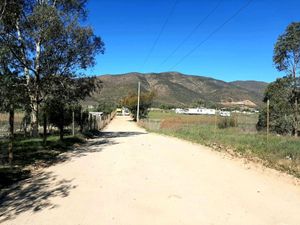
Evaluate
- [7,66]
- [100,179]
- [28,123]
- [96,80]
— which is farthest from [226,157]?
[28,123]

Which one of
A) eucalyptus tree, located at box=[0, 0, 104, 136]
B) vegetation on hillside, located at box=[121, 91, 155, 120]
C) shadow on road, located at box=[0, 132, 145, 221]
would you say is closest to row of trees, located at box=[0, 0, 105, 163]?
eucalyptus tree, located at box=[0, 0, 104, 136]

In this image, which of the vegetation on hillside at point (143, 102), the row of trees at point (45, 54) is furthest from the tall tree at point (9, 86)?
the vegetation on hillside at point (143, 102)

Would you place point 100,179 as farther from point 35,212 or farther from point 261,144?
point 261,144

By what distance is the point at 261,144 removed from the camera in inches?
652

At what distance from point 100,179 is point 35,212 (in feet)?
10.3

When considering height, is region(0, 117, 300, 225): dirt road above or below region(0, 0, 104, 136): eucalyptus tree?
below

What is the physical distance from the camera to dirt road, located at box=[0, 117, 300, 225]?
20.7 ft

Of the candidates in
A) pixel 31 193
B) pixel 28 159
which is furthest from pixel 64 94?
pixel 31 193

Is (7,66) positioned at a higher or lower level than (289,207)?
higher

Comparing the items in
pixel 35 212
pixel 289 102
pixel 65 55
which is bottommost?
pixel 35 212

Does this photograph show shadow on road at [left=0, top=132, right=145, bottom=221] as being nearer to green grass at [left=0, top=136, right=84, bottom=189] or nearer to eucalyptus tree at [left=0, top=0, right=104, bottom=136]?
green grass at [left=0, top=136, right=84, bottom=189]

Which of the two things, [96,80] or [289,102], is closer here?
[96,80]

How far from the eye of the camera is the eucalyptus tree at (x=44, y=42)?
18969 millimetres

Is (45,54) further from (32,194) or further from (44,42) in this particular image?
(32,194)
